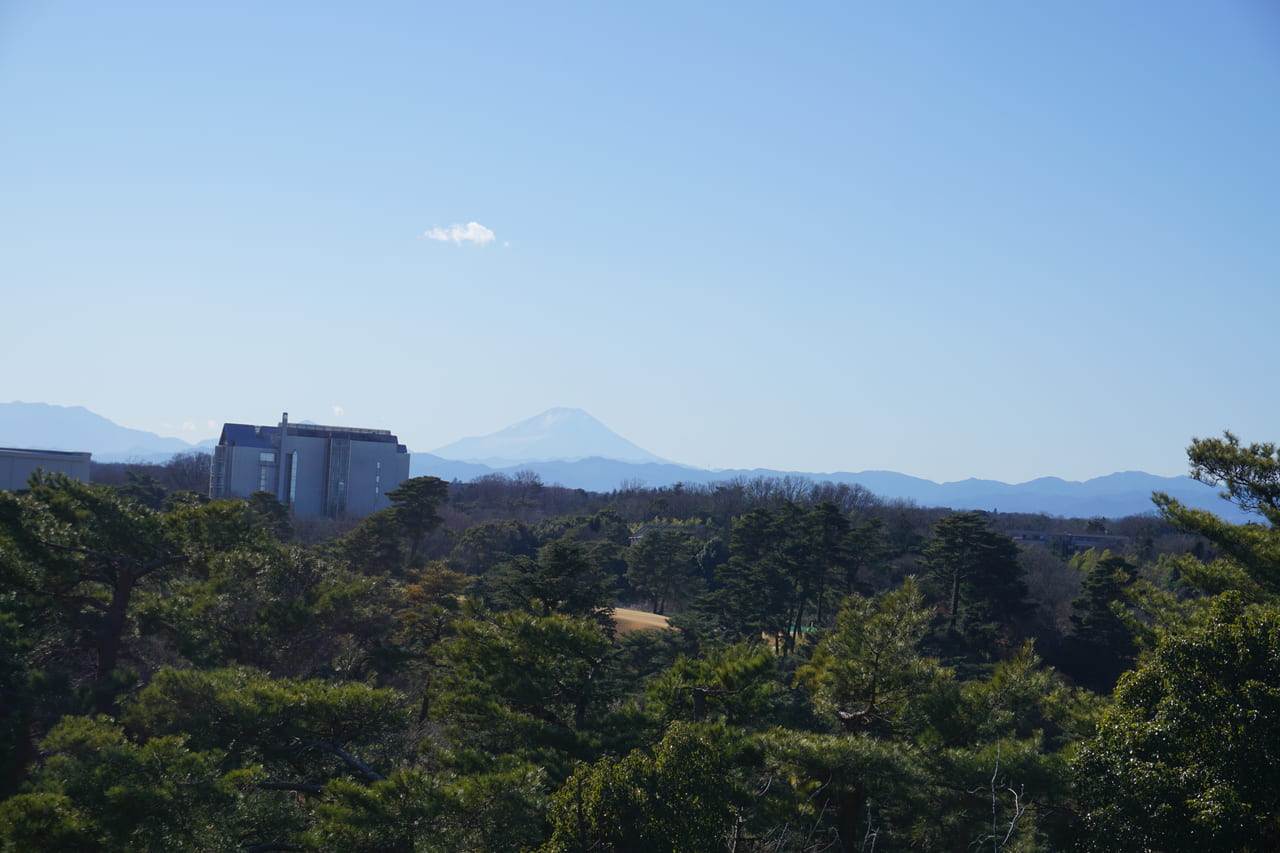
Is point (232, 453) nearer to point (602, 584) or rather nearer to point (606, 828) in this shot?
point (602, 584)

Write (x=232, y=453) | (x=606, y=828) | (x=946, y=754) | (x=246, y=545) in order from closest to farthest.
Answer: (x=606, y=828)
(x=946, y=754)
(x=246, y=545)
(x=232, y=453)

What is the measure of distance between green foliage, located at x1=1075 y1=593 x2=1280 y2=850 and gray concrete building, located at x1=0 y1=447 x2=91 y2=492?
36780 millimetres

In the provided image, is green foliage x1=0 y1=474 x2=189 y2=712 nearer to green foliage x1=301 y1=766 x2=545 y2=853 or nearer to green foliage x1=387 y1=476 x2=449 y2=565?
green foliage x1=301 y1=766 x2=545 y2=853

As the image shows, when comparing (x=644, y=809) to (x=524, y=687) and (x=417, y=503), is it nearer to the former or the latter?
(x=524, y=687)

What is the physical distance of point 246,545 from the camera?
17.8m

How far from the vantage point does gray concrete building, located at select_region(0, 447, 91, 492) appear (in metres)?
35.7

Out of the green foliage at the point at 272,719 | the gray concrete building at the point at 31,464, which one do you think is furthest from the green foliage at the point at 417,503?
the green foliage at the point at 272,719

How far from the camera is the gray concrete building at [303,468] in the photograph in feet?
200

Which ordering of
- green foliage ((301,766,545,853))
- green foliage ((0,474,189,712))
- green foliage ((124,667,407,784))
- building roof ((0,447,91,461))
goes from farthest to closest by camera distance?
1. building roof ((0,447,91,461))
2. green foliage ((0,474,189,712))
3. green foliage ((124,667,407,784))
4. green foliage ((301,766,545,853))

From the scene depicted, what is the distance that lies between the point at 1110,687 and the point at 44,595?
2980 centimetres

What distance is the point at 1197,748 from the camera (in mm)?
8852

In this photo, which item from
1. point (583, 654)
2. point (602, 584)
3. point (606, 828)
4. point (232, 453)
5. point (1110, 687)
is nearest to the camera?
point (606, 828)

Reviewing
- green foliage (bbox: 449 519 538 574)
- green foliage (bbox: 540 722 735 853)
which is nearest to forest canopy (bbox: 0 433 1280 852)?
green foliage (bbox: 540 722 735 853)

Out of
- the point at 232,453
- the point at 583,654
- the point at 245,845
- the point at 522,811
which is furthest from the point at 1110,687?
the point at 232,453
